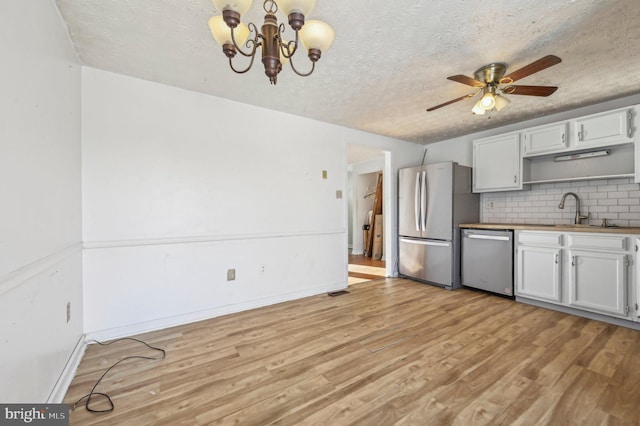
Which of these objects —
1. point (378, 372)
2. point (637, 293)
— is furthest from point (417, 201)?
point (378, 372)

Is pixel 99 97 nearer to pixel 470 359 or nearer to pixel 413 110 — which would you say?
pixel 413 110

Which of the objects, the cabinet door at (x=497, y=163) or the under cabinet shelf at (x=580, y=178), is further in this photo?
the cabinet door at (x=497, y=163)

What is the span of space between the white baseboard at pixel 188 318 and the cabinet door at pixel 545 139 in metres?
3.25

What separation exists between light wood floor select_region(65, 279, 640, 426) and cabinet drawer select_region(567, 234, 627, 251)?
0.75m

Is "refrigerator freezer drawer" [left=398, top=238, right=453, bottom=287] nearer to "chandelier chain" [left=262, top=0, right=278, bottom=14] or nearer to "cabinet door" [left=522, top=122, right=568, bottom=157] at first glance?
"cabinet door" [left=522, top=122, right=568, bottom=157]

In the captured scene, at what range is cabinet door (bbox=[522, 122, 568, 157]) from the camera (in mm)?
3049

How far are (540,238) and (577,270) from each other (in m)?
0.44

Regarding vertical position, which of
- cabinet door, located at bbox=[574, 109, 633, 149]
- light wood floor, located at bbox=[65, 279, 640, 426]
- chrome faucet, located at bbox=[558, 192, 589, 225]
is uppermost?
cabinet door, located at bbox=[574, 109, 633, 149]

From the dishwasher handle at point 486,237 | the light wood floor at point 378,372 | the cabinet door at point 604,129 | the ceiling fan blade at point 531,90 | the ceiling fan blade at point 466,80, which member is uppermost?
the ceiling fan blade at point 466,80

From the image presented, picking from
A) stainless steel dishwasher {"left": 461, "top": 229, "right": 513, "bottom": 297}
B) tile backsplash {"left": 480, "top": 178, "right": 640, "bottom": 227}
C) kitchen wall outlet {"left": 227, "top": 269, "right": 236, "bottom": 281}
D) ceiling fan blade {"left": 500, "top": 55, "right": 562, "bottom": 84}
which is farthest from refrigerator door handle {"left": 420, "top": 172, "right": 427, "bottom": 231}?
kitchen wall outlet {"left": 227, "top": 269, "right": 236, "bottom": 281}

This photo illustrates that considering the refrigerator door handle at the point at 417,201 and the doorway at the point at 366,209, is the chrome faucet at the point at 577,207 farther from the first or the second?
the doorway at the point at 366,209

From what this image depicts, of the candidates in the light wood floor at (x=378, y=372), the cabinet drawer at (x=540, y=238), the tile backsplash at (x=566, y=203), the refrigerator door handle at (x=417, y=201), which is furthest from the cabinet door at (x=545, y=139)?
the light wood floor at (x=378, y=372)

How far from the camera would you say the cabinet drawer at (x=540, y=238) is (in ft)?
9.43

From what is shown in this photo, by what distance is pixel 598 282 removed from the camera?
261 centimetres
